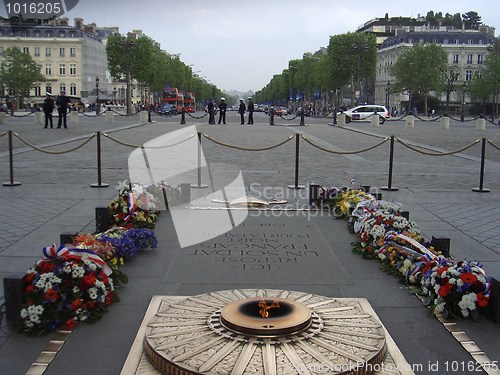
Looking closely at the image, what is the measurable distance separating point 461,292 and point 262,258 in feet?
7.84

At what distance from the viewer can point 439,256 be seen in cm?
582

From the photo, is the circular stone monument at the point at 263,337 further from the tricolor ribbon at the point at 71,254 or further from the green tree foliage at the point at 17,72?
the green tree foliage at the point at 17,72

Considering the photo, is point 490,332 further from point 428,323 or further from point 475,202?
point 475,202

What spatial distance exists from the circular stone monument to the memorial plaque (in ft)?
3.43

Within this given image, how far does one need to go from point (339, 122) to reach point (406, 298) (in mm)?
41796

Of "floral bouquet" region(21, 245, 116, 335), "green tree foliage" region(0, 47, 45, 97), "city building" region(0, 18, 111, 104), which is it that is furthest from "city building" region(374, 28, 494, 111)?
"floral bouquet" region(21, 245, 116, 335)

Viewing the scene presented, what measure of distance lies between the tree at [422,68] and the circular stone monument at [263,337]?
7546 centimetres

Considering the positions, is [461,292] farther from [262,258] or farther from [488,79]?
[488,79]

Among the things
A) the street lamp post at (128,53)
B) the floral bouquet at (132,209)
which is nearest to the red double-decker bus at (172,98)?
the street lamp post at (128,53)

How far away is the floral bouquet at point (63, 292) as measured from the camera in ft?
15.3

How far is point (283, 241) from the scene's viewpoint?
767 centimetres

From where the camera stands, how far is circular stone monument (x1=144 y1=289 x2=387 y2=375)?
3.79 metres

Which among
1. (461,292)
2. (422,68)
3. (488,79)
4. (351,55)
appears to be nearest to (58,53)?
(351,55)

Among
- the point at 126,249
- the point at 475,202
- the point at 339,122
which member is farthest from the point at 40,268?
the point at 339,122
